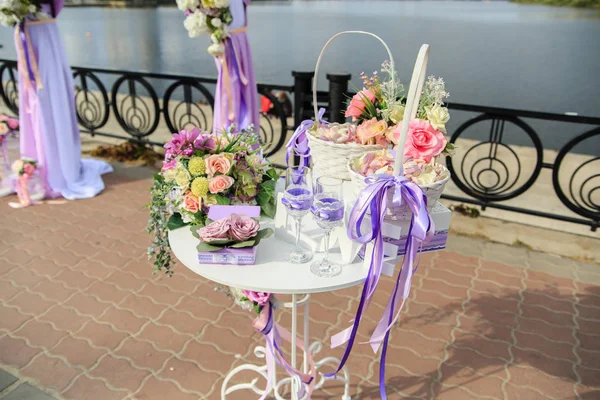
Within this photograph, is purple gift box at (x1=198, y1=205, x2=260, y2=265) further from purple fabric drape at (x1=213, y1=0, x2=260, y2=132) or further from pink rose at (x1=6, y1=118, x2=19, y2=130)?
pink rose at (x1=6, y1=118, x2=19, y2=130)

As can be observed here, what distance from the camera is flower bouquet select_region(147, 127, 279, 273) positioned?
1.83m

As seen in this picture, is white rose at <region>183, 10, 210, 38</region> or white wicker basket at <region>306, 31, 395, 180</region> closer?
white wicker basket at <region>306, 31, 395, 180</region>

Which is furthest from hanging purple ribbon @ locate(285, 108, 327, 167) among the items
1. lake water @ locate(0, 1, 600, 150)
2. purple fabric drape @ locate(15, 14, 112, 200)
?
lake water @ locate(0, 1, 600, 150)

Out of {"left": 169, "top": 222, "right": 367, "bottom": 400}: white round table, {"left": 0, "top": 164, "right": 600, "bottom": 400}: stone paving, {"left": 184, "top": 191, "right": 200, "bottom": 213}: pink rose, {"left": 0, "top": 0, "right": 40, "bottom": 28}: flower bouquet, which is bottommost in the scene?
{"left": 0, "top": 164, "right": 600, "bottom": 400}: stone paving

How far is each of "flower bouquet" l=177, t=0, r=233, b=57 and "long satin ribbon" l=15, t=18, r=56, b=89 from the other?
4.94ft

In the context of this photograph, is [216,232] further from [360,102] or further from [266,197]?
[360,102]

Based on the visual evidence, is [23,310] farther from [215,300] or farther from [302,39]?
[302,39]

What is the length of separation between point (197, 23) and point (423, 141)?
9.09 feet

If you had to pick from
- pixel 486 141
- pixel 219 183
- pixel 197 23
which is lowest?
pixel 486 141

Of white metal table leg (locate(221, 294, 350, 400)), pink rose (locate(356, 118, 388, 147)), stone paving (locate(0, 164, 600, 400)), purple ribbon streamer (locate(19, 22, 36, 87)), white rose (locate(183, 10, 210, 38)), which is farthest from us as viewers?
purple ribbon streamer (locate(19, 22, 36, 87))

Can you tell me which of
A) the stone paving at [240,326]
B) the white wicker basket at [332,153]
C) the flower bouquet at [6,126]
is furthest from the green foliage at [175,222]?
the flower bouquet at [6,126]

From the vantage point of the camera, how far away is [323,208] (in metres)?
1.63

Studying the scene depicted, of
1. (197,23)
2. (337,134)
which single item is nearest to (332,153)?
(337,134)

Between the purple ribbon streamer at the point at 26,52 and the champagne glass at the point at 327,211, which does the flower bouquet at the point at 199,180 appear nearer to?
the champagne glass at the point at 327,211
